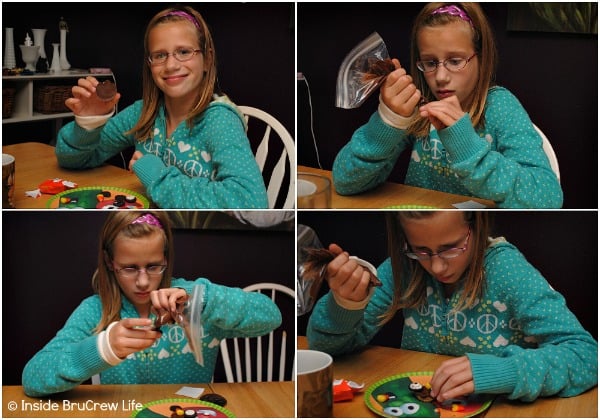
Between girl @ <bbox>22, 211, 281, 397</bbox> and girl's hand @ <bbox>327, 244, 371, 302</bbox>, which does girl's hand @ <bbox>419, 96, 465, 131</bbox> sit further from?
girl @ <bbox>22, 211, 281, 397</bbox>

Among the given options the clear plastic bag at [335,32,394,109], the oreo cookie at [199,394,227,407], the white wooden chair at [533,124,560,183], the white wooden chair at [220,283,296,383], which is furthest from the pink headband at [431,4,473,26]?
the oreo cookie at [199,394,227,407]

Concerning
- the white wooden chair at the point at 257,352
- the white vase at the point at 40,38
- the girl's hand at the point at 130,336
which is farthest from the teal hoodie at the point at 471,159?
the white vase at the point at 40,38

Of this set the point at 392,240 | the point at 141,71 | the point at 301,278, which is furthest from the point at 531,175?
the point at 141,71

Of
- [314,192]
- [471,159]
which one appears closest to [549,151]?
[471,159]

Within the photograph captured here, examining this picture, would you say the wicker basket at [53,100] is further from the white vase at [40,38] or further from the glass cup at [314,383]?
the glass cup at [314,383]

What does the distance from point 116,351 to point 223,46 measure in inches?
22.2

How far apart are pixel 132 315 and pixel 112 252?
0.39 feet

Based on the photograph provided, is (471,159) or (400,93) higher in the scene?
(400,93)

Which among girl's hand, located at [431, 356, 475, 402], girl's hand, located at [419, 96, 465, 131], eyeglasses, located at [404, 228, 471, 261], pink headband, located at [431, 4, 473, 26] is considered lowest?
girl's hand, located at [431, 356, 475, 402]

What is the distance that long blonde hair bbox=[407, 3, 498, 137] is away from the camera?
5.24 feet

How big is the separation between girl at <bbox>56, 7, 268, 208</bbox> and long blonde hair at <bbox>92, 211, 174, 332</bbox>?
0.05 metres

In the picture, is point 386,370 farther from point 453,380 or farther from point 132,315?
point 132,315

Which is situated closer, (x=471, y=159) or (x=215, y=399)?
(x=471, y=159)

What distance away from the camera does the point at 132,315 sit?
1679mm
